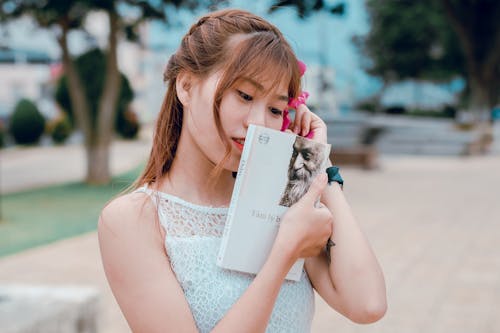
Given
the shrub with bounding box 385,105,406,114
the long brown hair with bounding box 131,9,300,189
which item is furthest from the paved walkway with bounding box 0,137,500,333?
the shrub with bounding box 385,105,406,114

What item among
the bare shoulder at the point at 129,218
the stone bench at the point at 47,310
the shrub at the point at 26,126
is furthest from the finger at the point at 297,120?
the shrub at the point at 26,126

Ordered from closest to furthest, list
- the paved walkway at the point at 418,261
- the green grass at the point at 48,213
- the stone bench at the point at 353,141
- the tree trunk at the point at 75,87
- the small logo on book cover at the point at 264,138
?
the small logo on book cover at the point at 264,138 < the paved walkway at the point at 418,261 < the green grass at the point at 48,213 < the tree trunk at the point at 75,87 < the stone bench at the point at 353,141

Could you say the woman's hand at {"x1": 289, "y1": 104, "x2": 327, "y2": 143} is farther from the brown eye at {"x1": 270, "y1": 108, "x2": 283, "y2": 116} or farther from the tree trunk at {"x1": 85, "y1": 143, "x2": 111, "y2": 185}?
the tree trunk at {"x1": 85, "y1": 143, "x2": 111, "y2": 185}

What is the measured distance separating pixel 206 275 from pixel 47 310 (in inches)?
98.3

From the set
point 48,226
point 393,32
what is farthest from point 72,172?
point 393,32

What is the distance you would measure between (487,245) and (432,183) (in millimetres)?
6692

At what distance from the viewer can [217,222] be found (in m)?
1.48

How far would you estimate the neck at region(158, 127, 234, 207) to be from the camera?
150 cm

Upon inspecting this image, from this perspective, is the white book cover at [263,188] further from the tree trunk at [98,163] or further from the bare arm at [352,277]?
the tree trunk at [98,163]

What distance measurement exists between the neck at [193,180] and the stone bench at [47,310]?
7.18ft

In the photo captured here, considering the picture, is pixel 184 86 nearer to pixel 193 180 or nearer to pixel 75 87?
pixel 193 180

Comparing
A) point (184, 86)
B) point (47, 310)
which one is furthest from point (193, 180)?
point (47, 310)

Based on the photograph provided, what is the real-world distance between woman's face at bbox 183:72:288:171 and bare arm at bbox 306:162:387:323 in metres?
0.26

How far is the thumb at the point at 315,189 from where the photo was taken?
137 cm
